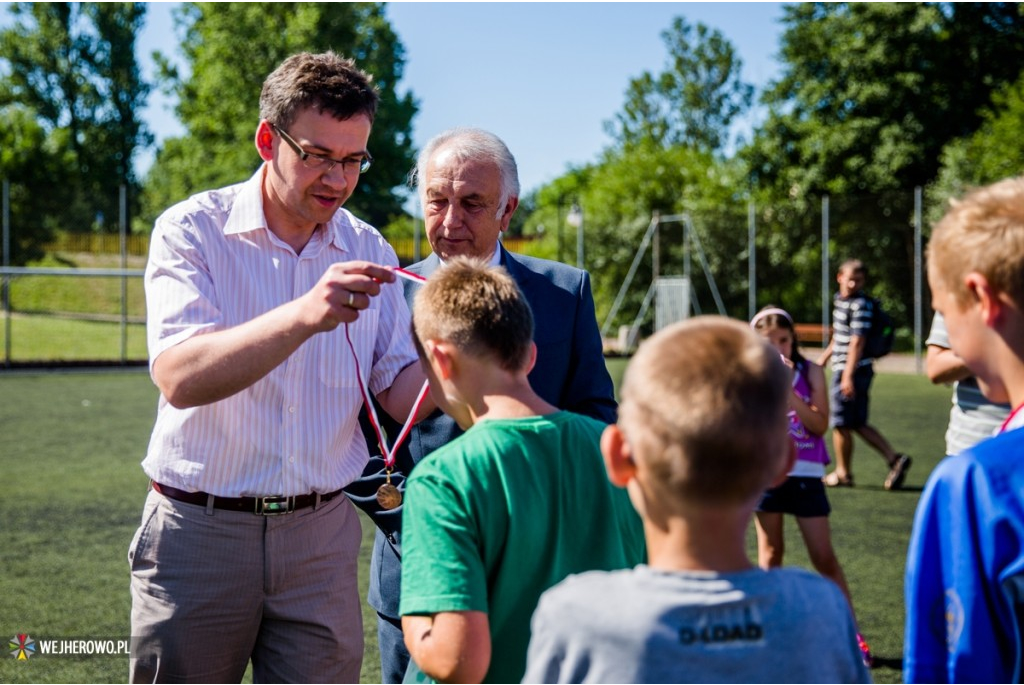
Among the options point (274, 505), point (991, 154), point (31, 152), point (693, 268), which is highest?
point (31, 152)

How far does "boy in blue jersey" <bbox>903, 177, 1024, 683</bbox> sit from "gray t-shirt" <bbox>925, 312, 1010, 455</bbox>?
8.56ft

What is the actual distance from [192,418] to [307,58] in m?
0.95

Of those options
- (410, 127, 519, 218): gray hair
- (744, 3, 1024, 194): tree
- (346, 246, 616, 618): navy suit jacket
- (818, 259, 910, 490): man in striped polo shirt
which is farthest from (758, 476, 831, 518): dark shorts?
(744, 3, 1024, 194): tree

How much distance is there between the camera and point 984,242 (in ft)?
5.70

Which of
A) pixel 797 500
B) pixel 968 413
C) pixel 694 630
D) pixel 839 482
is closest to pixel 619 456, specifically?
pixel 694 630

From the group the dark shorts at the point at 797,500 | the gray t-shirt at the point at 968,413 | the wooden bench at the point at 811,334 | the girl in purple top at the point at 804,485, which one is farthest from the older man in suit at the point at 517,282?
the wooden bench at the point at 811,334

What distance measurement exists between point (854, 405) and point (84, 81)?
5285 centimetres

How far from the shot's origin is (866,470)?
35.0 ft

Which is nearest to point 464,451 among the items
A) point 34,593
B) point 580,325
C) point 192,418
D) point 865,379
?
point 192,418

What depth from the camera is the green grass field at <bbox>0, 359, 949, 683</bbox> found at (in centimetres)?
536

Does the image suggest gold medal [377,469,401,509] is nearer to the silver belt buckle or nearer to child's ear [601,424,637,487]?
the silver belt buckle

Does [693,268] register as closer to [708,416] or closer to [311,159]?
[311,159]

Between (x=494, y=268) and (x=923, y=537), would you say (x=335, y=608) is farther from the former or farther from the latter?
(x=923, y=537)

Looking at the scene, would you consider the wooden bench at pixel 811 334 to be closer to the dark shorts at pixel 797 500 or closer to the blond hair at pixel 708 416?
the dark shorts at pixel 797 500
